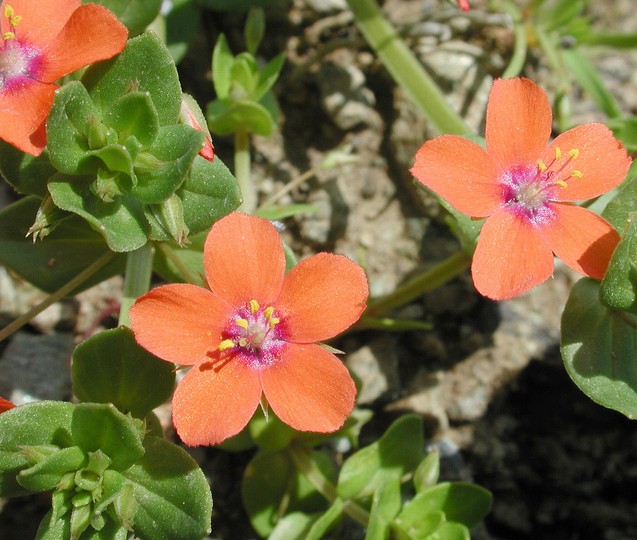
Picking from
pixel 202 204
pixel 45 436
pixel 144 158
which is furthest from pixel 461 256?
pixel 45 436

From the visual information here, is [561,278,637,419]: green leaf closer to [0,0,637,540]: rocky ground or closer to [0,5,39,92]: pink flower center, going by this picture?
[0,0,637,540]: rocky ground

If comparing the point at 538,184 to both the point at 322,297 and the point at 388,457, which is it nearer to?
the point at 322,297

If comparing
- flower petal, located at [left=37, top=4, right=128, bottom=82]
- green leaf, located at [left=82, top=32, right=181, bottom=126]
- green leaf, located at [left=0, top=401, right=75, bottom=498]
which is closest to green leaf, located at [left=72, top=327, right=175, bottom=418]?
green leaf, located at [left=0, top=401, right=75, bottom=498]

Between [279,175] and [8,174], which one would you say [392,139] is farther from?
[8,174]

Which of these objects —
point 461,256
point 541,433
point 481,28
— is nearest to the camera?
point 461,256

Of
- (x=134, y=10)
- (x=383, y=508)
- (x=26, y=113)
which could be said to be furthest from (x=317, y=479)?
(x=134, y=10)

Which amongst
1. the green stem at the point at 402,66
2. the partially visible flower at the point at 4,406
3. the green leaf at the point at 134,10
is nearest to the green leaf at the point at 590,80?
the green stem at the point at 402,66

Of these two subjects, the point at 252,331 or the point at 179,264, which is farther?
the point at 179,264
